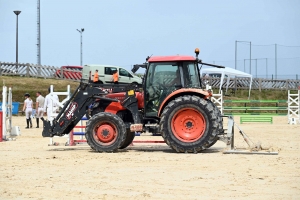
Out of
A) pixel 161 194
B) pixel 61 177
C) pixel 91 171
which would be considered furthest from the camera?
pixel 91 171

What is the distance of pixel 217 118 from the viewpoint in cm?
1658

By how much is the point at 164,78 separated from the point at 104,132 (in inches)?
74.2

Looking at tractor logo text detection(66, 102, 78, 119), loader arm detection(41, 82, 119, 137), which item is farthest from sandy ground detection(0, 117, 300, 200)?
tractor logo text detection(66, 102, 78, 119)

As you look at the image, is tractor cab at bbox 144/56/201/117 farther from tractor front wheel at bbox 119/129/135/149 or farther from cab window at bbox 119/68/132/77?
cab window at bbox 119/68/132/77

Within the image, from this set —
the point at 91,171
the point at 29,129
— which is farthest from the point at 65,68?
the point at 91,171

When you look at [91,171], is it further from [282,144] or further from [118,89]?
[282,144]

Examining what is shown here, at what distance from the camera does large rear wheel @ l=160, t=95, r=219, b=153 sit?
16375 millimetres

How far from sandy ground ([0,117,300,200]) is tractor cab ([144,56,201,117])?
1.28 meters

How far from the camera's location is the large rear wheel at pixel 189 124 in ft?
53.7

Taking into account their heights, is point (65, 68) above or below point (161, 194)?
above

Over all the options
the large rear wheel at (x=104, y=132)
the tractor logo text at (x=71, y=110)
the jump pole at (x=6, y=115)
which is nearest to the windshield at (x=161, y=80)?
the large rear wheel at (x=104, y=132)

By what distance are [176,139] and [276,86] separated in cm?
3862

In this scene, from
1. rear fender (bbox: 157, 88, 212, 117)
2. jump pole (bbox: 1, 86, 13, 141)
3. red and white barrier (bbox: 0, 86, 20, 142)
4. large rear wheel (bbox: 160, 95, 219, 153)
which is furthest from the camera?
jump pole (bbox: 1, 86, 13, 141)

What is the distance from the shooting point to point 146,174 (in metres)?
12.7
